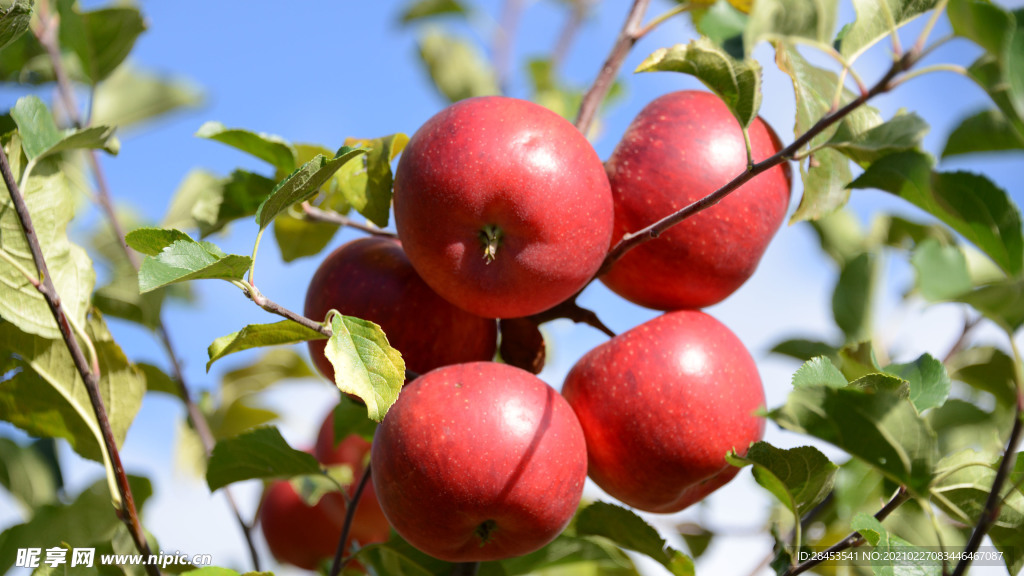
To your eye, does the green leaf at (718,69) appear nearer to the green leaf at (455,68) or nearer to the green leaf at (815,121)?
the green leaf at (815,121)

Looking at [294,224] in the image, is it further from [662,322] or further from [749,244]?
[749,244]

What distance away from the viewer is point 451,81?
10.4ft

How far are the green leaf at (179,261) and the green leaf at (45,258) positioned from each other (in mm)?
454

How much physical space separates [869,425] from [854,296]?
1.58 meters

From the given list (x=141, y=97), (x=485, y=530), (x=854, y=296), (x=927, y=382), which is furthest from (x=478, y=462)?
(x=141, y=97)

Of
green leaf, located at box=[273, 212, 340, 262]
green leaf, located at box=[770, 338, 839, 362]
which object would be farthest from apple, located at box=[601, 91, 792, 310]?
green leaf, located at box=[770, 338, 839, 362]

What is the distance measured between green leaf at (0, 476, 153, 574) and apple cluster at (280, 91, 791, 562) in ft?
1.94

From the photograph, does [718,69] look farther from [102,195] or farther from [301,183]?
[102,195]

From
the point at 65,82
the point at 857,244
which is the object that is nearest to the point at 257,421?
the point at 65,82

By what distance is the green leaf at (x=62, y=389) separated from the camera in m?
1.59

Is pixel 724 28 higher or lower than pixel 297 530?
higher

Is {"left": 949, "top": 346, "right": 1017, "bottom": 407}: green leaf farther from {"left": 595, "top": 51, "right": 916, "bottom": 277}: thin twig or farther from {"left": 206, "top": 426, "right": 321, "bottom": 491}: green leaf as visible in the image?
{"left": 206, "top": 426, "right": 321, "bottom": 491}: green leaf

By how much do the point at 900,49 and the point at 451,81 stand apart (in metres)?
2.32

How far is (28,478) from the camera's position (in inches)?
80.8
